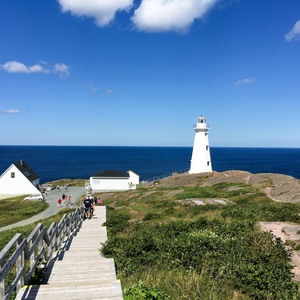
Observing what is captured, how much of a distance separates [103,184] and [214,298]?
4876cm

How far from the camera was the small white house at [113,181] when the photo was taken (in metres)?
52.6

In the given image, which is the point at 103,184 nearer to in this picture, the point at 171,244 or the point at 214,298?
the point at 171,244

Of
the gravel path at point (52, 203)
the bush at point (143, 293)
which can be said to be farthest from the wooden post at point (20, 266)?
the gravel path at point (52, 203)

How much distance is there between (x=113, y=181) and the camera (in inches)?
2098

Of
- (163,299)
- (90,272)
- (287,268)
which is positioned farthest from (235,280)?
(90,272)

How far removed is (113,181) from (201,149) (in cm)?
1965

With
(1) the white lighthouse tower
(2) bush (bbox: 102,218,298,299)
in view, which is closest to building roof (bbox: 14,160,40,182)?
(1) the white lighthouse tower

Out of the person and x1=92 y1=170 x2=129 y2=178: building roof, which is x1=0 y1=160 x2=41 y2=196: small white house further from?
the person

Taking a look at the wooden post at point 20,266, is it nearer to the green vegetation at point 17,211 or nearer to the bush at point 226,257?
the bush at point 226,257

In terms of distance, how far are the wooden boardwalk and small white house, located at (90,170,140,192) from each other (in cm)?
4059

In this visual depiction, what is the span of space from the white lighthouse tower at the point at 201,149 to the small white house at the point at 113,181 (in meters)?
13.2

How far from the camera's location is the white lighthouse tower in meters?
49.9

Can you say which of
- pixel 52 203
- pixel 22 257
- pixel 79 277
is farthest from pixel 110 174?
pixel 22 257

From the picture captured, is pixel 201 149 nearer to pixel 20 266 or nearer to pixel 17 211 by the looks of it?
pixel 17 211
